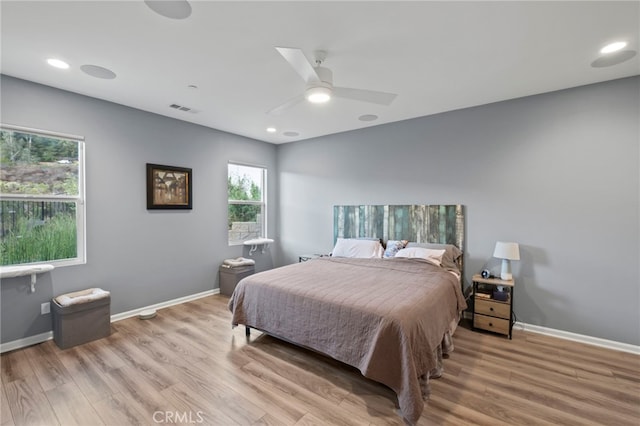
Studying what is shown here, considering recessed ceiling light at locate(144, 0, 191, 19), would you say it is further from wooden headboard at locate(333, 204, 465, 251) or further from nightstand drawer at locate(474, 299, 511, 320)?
nightstand drawer at locate(474, 299, 511, 320)

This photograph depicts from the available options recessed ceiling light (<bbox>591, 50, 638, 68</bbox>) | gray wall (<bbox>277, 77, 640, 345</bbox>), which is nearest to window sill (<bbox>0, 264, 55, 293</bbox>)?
gray wall (<bbox>277, 77, 640, 345</bbox>)

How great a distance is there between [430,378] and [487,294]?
57.0 inches

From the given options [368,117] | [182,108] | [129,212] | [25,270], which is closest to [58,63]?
[182,108]

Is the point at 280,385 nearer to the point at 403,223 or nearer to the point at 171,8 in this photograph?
the point at 403,223

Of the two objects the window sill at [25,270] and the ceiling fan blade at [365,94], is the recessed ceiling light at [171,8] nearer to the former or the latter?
the ceiling fan blade at [365,94]

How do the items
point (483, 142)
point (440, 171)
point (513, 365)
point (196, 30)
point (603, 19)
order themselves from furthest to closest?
1. point (440, 171)
2. point (483, 142)
3. point (513, 365)
4. point (196, 30)
5. point (603, 19)

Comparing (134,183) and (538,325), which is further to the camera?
(134,183)

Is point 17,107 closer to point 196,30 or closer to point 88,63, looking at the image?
point 88,63

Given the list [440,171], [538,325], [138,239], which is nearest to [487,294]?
[538,325]

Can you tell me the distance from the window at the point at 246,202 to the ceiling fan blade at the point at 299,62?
126 inches

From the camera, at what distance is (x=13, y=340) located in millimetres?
2760

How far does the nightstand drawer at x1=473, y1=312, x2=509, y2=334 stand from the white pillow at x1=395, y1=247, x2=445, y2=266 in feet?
2.49

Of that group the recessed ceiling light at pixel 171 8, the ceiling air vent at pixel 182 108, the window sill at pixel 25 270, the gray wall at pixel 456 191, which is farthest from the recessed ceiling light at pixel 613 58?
the window sill at pixel 25 270

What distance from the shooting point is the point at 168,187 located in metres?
4.02
